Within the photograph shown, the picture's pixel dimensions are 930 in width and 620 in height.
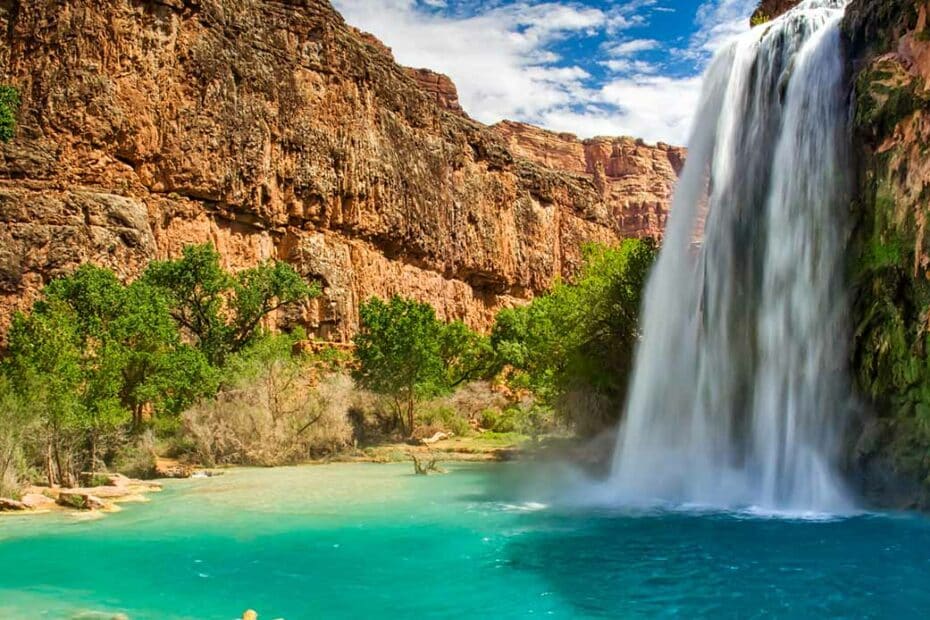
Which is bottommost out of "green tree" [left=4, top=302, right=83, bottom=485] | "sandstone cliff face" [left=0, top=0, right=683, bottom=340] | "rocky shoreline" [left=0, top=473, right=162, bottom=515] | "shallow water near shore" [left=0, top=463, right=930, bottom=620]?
"shallow water near shore" [left=0, top=463, right=930, bottom=620]

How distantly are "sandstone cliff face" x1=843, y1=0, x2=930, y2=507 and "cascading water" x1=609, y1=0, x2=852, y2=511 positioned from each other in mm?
607

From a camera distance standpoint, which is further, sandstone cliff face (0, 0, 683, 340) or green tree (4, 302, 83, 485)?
sandstone cliff face (0, 0, 683, 340)

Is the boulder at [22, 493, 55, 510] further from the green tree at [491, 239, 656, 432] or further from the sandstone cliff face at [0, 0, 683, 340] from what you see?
the sandstone cliff face at [0, 0, 683, 340]

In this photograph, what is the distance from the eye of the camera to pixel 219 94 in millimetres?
37281

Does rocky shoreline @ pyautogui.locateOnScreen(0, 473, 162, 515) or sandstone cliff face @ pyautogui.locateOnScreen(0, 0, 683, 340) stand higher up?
sandstone cliff face @ pyautogui.locateOnScreen(0, 0, 683, 340)

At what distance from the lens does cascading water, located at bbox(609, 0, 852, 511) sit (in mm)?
15750

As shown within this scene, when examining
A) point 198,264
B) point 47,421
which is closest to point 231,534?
point 47,421

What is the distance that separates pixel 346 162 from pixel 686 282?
91.3ft

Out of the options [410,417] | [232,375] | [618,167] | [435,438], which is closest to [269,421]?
[232,375]

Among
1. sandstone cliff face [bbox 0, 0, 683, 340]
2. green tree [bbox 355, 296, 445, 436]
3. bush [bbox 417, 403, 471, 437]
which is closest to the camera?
green tree [bbox 355, 296, 445, 436]

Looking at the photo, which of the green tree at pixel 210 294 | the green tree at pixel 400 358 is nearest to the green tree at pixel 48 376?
the green tree at pixel 210 294

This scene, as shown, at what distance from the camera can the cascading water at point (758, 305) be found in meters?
15.8

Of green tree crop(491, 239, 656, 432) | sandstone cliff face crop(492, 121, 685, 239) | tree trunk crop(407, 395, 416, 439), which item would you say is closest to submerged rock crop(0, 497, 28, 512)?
green tree crop(491, 239, 656, 432)

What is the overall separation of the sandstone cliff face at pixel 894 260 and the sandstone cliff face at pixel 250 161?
1034 inches
